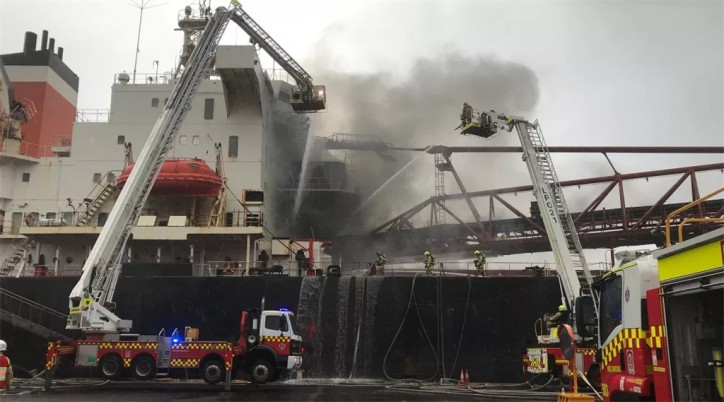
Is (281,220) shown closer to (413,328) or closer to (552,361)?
(413,328)

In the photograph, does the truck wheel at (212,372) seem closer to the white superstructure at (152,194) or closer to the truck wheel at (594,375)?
the white superstructure at (152,194)

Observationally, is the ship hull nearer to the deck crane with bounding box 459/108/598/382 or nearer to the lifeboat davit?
the deck crane with bounding box 459/108/598/382

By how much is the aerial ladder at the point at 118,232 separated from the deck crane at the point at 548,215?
10.8m

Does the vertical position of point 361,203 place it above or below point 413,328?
above

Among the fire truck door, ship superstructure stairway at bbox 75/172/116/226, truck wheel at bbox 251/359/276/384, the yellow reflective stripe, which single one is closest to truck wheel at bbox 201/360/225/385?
truck wheel at bbox 251/359/276/384

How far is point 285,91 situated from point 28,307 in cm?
1906

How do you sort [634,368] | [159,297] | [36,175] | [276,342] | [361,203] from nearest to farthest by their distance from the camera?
[634,368], [276,342], [159,297], [36,175], [361,203]

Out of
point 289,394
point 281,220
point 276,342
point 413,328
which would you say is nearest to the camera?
point 289,394

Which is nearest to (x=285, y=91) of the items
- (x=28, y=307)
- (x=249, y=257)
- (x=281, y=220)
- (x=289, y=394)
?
(x=281, y=220)

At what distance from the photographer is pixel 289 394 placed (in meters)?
14.8

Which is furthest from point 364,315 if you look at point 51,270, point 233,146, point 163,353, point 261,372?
point 51,270

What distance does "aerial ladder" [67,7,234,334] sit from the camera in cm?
1745

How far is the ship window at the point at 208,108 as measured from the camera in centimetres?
2986

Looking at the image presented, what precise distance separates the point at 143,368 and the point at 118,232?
15.3 ft
